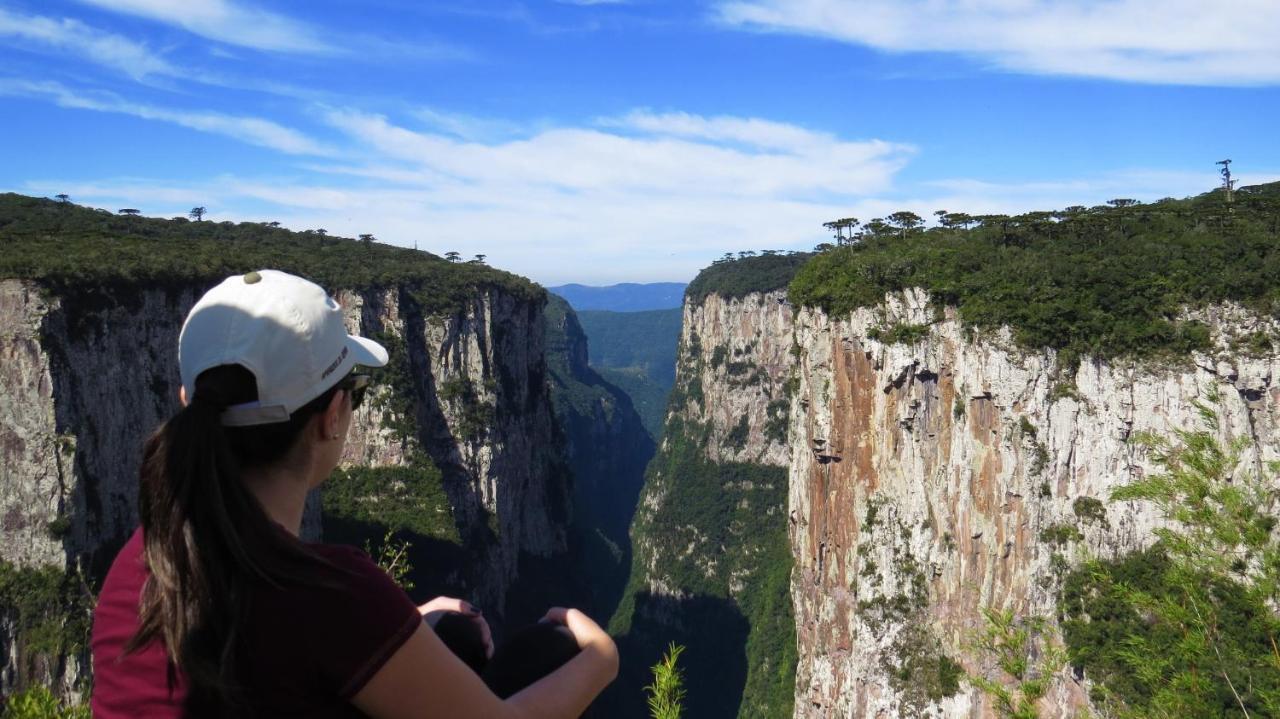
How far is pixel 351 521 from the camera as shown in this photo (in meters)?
47.8

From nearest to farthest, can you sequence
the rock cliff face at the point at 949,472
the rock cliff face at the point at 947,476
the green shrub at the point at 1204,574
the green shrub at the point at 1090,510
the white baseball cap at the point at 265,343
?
the white baseball cap at the point at 265,343 < the green shrub at the point at 1204,574 < the rock cliff face at the point at 947,476 < the rock cliff face at the point at 949,472 < the green shrub at the point at 1090,510

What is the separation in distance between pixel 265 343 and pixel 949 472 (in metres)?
36.5

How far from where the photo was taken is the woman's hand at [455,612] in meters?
2.69

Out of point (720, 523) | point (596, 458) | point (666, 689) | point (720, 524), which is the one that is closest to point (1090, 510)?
point (666, 689)

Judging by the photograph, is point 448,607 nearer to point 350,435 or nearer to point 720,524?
point 350,435

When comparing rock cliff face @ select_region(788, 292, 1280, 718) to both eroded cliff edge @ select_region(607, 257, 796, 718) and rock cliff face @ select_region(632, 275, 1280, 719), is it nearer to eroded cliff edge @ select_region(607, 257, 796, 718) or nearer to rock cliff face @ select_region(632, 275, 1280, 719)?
rock cliff face @ select_region(632, 275, 1280, 719)

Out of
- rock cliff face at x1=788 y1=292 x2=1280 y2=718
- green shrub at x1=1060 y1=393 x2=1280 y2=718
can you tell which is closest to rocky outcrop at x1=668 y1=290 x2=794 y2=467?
rock cliff face at x1=788 y1=292 x2=1280 y2=718

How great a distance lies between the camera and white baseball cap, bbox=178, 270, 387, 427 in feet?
7.01

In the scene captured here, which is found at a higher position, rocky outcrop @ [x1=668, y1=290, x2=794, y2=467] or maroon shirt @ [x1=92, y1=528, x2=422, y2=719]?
maroon shirt @ [x1=92, y1=528, x2=422, y2=719]

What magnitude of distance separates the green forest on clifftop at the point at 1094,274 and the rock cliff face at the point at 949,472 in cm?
78

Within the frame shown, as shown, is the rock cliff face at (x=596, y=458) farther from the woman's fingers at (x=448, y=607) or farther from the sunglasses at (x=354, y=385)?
the sunglasses at (x=354, y=385)

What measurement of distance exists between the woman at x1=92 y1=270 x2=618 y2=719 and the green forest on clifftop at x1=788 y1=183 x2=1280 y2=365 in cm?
3372

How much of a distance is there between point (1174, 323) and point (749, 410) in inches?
2451

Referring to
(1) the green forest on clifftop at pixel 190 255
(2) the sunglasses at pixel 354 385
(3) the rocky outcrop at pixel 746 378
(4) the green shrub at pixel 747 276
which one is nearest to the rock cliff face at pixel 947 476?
(2) the sunglasses at pixel 354 385
